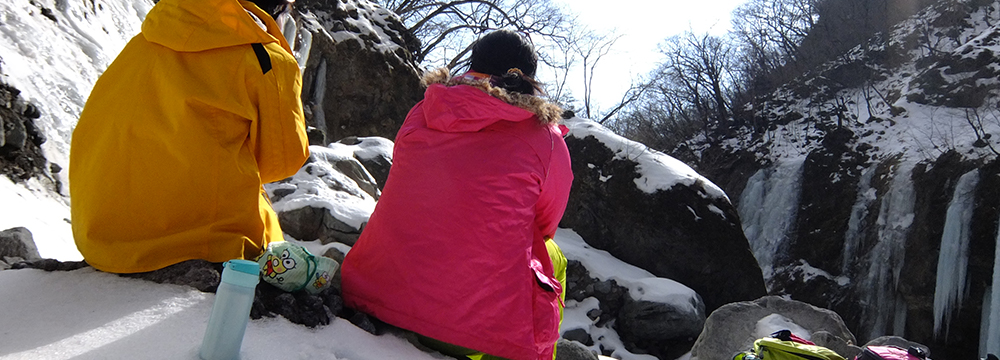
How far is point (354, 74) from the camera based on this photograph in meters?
12.0

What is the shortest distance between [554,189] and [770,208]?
53.4ft

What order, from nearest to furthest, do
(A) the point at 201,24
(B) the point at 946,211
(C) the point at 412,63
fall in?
(A) the point at 201,24 → (B) the point at 946,211 → (C) the point at 412,63

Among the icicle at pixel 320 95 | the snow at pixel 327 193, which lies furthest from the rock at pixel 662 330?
the icicle at pixel 320 95

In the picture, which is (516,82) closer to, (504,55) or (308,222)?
(504,55)

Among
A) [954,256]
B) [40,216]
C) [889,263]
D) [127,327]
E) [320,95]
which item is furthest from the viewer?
[889,263]

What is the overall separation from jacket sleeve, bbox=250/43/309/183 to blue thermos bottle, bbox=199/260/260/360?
69cm

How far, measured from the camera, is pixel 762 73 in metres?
23.2

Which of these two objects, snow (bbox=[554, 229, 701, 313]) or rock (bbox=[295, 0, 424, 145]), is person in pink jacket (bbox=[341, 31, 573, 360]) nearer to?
snow (bbox=[554, 229, 701, 313])

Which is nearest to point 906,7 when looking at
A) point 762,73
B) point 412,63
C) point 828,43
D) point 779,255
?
point 828,43

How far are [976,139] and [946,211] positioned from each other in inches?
96.3

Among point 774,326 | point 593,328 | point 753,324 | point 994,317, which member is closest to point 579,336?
point 593,328

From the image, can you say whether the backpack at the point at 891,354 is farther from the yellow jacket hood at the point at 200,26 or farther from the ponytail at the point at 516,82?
the yellow jacket hood at the point at 200,26

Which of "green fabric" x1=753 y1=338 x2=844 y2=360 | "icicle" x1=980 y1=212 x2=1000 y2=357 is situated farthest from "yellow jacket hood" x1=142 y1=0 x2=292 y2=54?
"icicle" x1=980 y1=212 x2=1000 y2=357

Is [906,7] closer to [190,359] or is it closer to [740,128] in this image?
[740,128]
